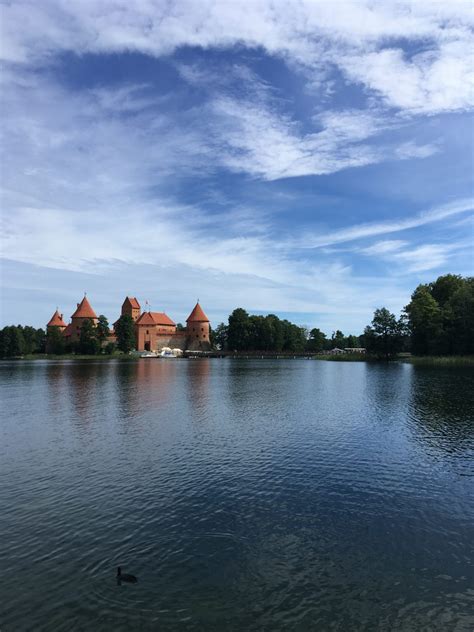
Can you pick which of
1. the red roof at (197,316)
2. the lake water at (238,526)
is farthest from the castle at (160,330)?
the lake water at (238,526)

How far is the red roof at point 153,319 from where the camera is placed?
147375 millimetres

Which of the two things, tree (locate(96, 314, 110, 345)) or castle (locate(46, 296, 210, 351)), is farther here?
castle (locate(46, 296, 210, 351))

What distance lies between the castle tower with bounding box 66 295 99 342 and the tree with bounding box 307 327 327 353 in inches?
3121

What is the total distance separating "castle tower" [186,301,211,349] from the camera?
14975cm

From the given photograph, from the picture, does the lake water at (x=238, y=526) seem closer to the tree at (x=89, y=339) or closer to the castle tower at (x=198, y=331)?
the tree at (x=89, y=339)

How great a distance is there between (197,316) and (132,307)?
906 inches

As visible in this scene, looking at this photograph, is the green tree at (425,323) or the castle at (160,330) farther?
the castle at (160,330)

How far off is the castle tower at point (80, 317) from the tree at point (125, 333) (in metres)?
10.4

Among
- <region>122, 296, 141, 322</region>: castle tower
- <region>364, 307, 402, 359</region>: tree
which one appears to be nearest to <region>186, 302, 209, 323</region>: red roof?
<region>122, 296, 141, 322</region>: castle tower

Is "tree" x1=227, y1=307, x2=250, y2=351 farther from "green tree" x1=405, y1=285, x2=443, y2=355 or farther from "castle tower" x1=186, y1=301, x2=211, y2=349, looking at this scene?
"green tree" x1=405, y1=285, x2=443, y2=355

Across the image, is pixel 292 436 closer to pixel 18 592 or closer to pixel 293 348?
pixel 18 592

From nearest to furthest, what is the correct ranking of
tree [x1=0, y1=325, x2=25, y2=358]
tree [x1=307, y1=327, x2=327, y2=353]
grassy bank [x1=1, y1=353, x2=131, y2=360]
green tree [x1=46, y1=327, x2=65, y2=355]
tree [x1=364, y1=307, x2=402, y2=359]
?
tree [x1=364, y1=307, x2=402, y2=359] → grassy bank [x1=1, y1=353, x2=131, y2=360] → tree [x1=0, y1=325, x2=25, y2=358] → green tree [x1=46, y1=327, x2=65, y2=355] → tree [x1=307, y1=327, x2=327, y2=353]

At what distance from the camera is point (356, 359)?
111 m

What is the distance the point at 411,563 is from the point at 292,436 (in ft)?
39.5
